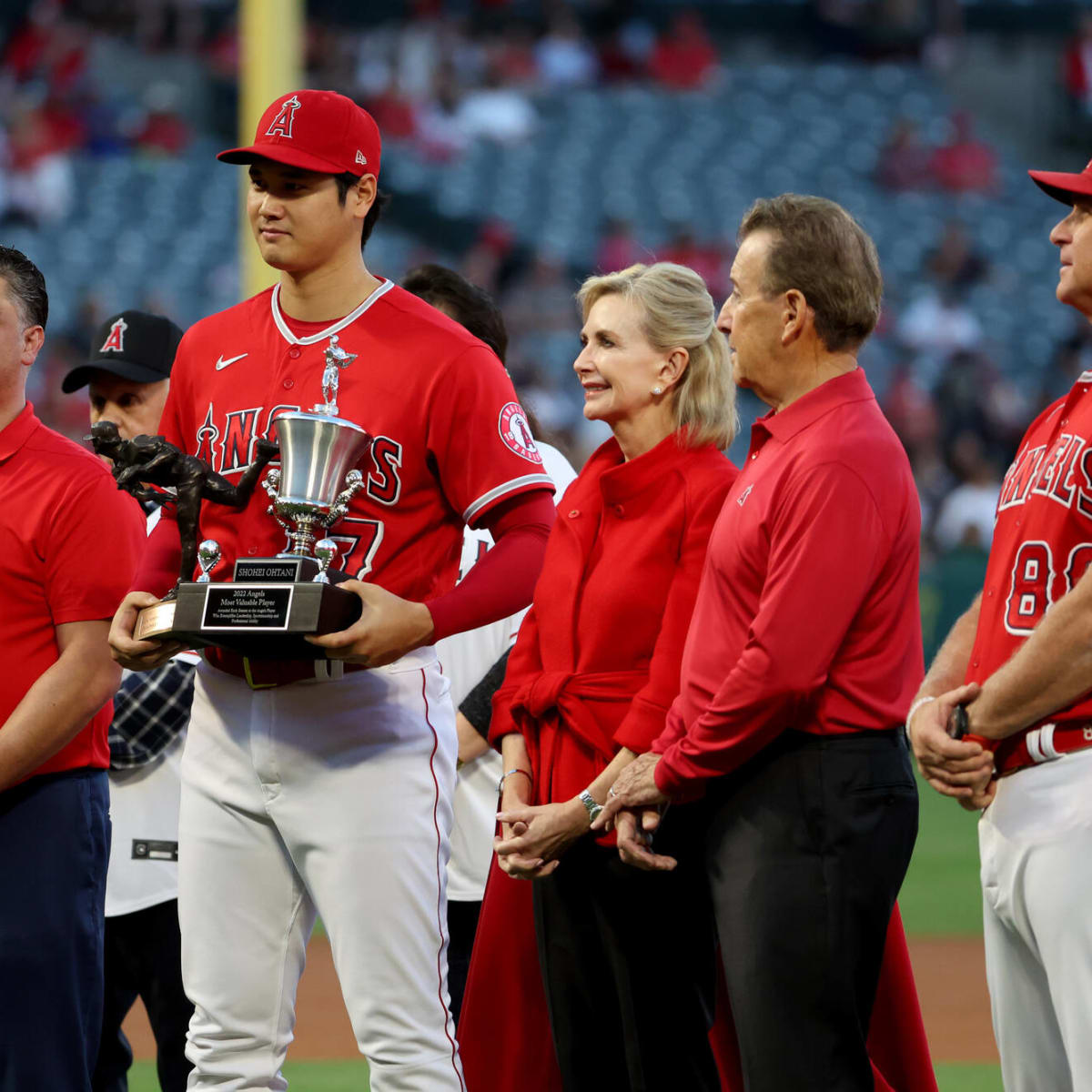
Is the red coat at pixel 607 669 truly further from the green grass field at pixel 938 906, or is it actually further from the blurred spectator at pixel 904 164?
the blurred spectator at pixel 904 164

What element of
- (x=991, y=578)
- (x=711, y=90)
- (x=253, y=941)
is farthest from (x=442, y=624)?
(x=711, y=90)

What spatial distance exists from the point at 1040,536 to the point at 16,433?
195 cm

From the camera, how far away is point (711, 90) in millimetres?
20578

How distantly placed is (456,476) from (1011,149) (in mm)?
19261

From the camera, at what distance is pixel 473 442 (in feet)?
10.3

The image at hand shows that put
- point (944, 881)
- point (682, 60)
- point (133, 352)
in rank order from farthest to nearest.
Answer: point (682, 60) → point (944, 881) → point (133, 352)

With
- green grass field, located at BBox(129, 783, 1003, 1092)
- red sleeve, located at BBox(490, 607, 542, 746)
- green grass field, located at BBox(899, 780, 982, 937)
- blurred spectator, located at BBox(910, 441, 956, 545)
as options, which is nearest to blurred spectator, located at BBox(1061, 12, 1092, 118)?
blurred spectator, located at BBox(910, 441, 956, 545)

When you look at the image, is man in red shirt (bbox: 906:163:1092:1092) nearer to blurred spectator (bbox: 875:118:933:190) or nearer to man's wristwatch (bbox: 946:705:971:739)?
man's wristwatch (bbox: 946:705:971:739)

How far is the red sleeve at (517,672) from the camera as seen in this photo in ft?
10.9

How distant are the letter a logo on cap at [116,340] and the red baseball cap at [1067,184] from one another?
2.29 meters

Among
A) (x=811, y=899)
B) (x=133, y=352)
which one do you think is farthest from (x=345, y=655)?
(x=133, y=352)

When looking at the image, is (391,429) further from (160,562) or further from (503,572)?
(160,562)

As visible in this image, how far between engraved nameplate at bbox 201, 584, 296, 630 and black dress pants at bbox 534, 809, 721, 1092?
748mm

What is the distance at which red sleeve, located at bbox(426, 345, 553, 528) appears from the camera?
3.15m
